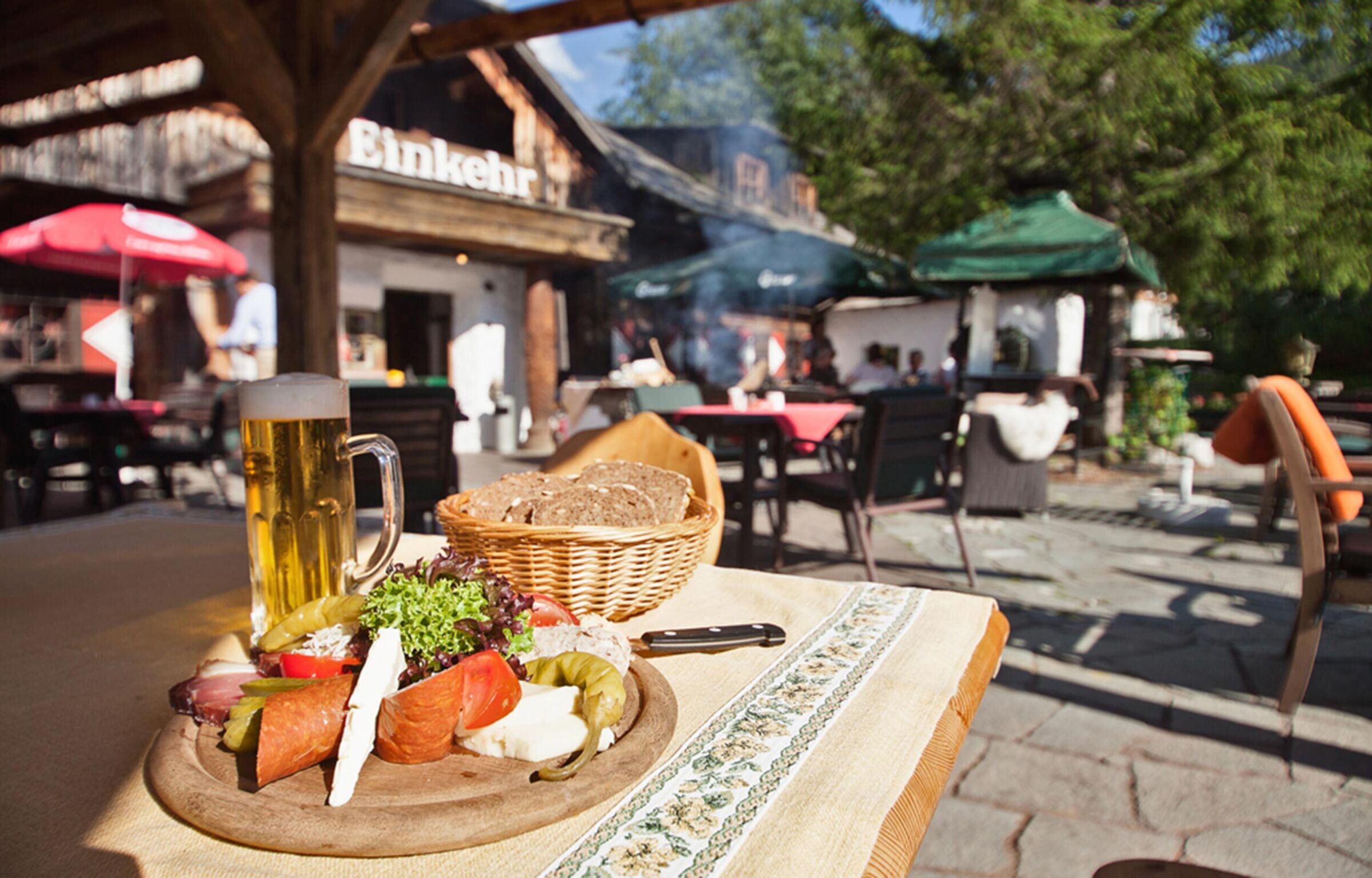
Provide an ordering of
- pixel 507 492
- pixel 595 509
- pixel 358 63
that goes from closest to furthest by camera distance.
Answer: pixel 595 509, pixel 507 492, pixel 358 63

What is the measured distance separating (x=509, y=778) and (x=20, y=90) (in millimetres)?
6889

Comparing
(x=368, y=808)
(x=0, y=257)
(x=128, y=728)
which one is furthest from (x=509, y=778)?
(x=0, y=257)

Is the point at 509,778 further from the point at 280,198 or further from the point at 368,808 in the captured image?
the point at 280,198

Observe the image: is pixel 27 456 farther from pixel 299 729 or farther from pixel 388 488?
pixel 299 729

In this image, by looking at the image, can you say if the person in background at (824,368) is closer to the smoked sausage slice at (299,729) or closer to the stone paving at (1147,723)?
the stone paving at (1147,723)

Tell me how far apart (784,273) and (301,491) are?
35.3 ft

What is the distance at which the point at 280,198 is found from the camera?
377 centimetres

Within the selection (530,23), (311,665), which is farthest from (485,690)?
(530,23)

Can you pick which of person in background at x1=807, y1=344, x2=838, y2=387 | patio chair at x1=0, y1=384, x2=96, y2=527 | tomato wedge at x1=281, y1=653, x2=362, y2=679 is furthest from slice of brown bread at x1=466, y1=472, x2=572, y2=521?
person in background at x1=807, y1=344, x2=838, y2=387

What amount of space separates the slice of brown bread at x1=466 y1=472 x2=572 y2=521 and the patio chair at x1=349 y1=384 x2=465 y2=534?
7.62 ft

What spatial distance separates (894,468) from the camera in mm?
4465

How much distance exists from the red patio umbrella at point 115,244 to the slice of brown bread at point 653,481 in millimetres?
7118

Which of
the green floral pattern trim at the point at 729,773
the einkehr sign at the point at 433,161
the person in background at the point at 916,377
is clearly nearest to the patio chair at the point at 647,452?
the green floral pattern trim at the point at 729,773

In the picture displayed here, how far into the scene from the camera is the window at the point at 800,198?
74.7ft
